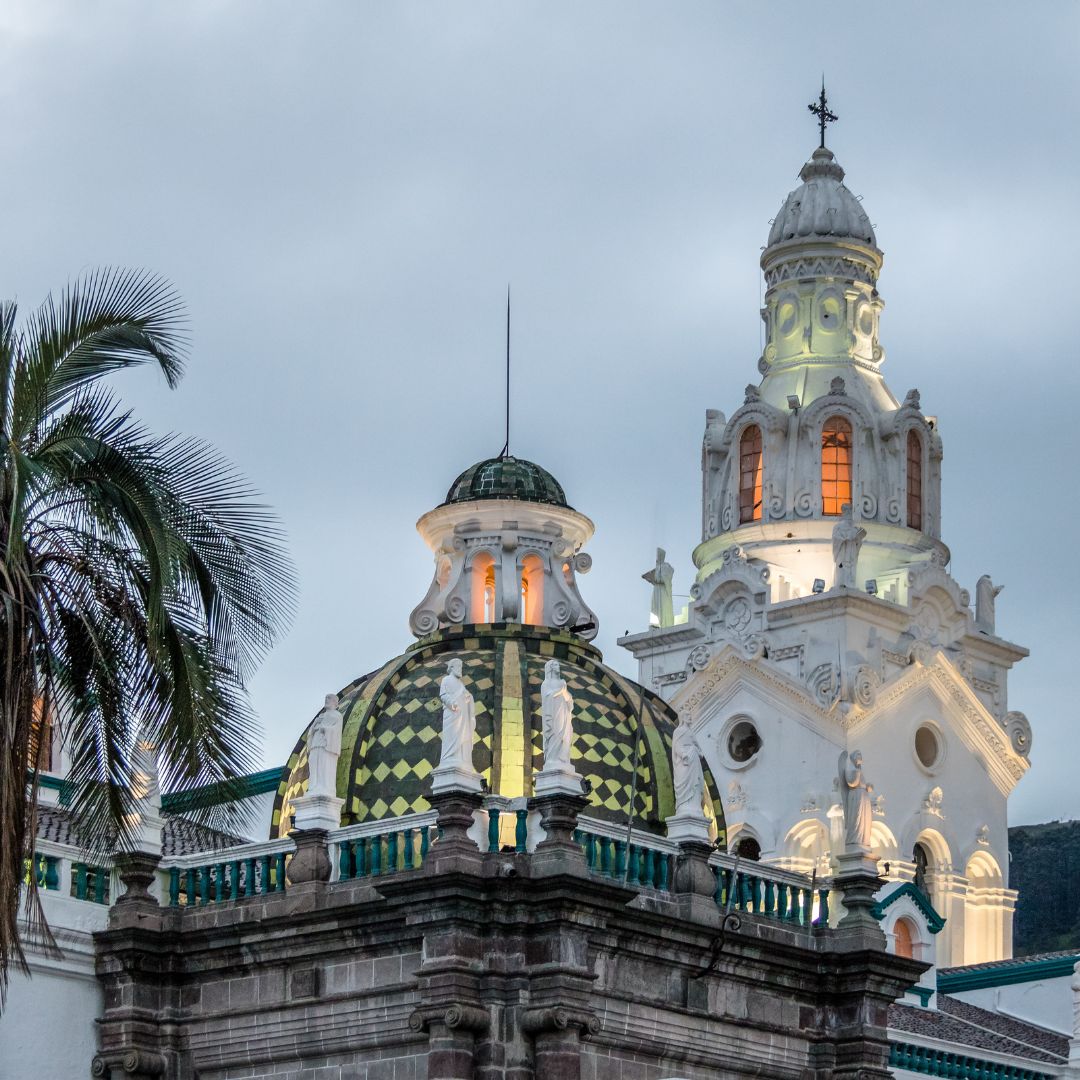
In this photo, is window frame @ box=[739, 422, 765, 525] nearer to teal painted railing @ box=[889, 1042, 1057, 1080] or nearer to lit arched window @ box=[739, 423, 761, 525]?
lit arched window @ box=[739, 423, 761, 525]

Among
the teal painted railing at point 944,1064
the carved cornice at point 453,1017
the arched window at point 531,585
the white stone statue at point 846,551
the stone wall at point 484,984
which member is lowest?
the carved cornice at point 453,1017

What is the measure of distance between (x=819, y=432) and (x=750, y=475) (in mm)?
2064

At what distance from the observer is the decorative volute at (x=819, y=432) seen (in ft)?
232

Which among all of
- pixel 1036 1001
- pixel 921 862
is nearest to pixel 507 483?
pixel 1036 1001

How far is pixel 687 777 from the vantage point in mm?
31625

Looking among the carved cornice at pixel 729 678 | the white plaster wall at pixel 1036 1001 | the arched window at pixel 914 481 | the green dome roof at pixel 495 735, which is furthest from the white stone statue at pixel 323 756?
the arched window at pixel 914 481

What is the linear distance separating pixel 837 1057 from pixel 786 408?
133ft

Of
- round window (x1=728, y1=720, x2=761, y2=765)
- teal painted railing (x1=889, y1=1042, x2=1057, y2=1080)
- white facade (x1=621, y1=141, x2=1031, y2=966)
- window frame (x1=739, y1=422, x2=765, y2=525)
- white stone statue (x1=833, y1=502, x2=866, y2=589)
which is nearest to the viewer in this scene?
teal painted railing (x1=889, y1=1042, x2=1057, y2=1080)

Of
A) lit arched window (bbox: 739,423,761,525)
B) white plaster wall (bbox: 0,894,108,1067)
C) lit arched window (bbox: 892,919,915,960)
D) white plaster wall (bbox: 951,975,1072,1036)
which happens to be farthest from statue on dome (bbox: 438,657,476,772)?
lit arched window (bbox: 739,423,761,525)

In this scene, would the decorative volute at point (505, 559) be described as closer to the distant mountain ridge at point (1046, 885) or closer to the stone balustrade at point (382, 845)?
the stone balustrade at point (382, 845)

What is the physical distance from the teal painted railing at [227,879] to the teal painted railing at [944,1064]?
11.4 metres

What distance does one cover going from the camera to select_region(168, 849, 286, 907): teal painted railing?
31.3m

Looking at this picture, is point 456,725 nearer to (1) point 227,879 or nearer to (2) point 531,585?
(1) point 227,879

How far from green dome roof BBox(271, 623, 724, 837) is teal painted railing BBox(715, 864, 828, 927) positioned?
135 centimetres
